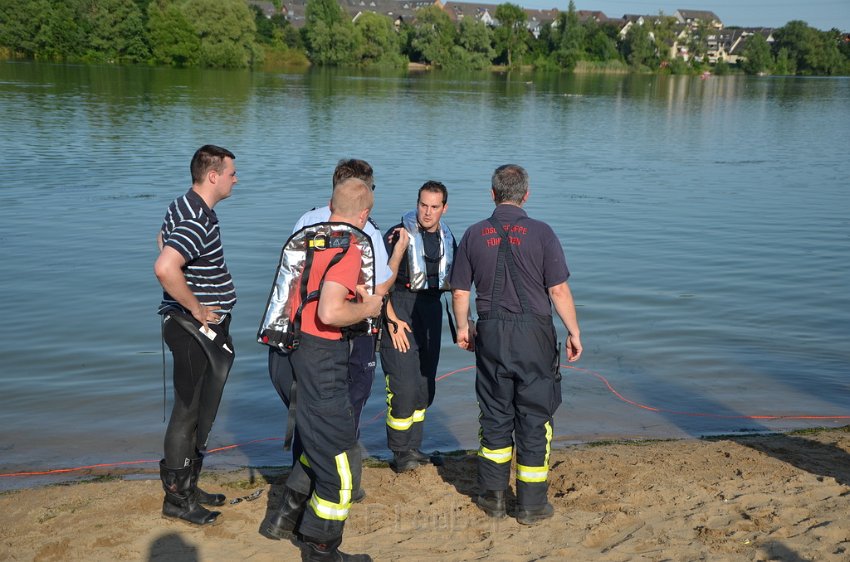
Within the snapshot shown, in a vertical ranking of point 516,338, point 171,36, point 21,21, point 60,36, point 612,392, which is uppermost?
point 21,21

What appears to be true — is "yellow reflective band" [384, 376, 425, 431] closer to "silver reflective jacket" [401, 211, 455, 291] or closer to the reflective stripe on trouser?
"silver reflective jacket" [401, 211, 455, 291]

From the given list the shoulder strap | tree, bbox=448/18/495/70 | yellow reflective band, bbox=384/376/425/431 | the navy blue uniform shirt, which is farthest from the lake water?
tree, bbox=448/18/495/70

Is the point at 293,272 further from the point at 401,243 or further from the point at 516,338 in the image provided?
the point at 516,338

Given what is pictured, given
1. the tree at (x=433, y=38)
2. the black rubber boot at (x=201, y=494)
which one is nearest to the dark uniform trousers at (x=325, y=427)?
the black rubber boot at (x=201, y=494)

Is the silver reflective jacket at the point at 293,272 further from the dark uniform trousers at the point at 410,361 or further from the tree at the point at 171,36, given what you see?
the tree at the point at 171,36

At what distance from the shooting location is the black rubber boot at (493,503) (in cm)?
545

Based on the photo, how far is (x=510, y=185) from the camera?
210 inches

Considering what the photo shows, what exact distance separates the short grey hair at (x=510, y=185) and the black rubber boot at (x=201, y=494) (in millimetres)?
2444

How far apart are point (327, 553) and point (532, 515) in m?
1.36

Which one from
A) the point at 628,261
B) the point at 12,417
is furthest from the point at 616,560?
the point at 628,261

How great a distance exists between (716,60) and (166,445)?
514 feet

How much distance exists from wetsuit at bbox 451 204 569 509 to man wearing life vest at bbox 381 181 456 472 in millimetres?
593

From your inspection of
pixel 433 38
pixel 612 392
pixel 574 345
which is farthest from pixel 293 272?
pixel 433 38

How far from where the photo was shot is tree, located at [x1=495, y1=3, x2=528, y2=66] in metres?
116
